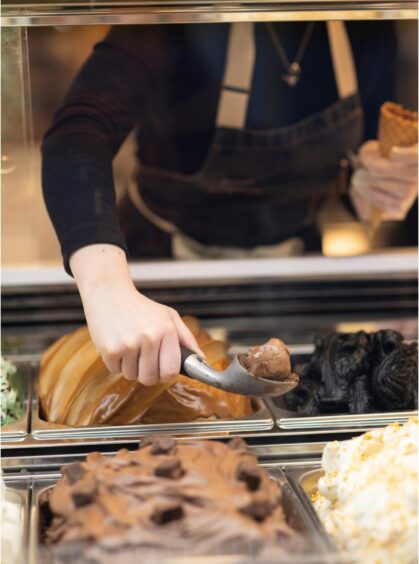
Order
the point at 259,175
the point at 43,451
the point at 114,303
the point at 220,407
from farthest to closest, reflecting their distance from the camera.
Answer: the point at 259,175 → the point at 220,407 → the point at 43,451 → the point at 114,303

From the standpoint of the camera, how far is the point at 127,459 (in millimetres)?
1346

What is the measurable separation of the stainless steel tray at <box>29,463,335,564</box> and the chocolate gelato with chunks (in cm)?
2

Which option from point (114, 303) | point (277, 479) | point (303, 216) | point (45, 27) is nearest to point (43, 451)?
point (114, 303)

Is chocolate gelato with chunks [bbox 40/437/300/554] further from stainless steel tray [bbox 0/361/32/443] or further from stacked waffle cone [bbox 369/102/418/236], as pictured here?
stacked waffle cone [bbox 369/102/418/236]

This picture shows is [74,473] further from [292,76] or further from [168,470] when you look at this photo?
[292,76]

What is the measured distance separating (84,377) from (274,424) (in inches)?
16.7

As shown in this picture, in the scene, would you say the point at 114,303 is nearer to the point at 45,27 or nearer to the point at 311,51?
the point at 45,27

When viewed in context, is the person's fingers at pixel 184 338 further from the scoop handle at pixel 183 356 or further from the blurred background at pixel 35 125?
the blurred background at pixel 35 125

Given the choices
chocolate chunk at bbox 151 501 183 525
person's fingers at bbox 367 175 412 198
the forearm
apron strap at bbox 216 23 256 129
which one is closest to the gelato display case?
chocolate chunk at bbox 151 501 183 525

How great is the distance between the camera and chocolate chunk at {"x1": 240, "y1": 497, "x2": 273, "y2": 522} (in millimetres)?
1229

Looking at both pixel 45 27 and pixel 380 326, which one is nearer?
pixel 45 27

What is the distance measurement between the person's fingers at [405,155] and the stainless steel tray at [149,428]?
2.64 feet

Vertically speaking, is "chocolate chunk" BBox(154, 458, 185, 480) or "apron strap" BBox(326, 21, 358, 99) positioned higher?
"apron strap" BBox(326, 21, 358, 99)

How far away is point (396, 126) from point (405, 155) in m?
0.08
